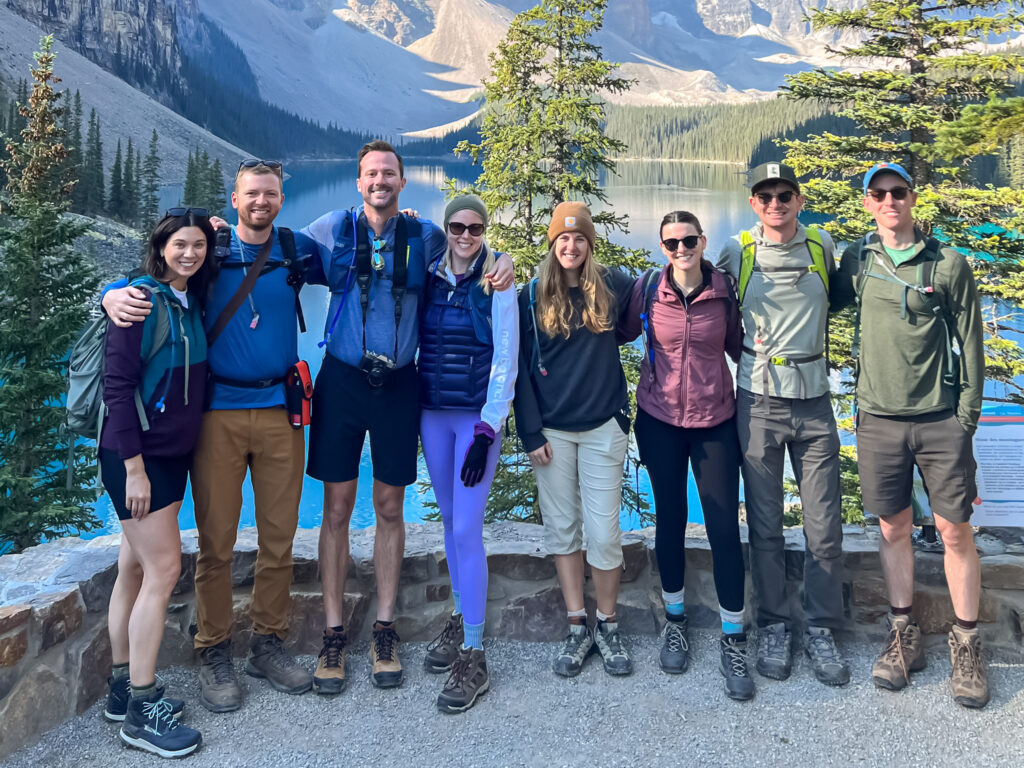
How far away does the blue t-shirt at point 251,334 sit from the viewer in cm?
298

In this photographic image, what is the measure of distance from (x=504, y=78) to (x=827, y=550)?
11.6m

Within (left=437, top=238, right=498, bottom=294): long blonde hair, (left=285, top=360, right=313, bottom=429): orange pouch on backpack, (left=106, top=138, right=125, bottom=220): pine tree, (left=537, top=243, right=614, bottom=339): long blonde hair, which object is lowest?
(left=285, top=360, right=313, bottom=429): orange pouch on backpack

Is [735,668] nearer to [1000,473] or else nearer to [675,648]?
[675,648]

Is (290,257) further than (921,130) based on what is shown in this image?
No

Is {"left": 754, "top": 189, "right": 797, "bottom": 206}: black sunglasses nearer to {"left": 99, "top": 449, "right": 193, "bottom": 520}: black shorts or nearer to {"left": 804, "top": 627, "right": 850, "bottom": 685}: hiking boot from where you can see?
{"left": 804, "top": 627, "right": 850, "bottom": 685}: hiking boot

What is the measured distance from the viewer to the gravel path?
2682 millimetres

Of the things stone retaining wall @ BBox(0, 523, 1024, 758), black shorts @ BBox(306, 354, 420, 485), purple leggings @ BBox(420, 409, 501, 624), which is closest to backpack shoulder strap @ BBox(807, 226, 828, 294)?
stone retaining wall @ BBox(0, 523, 1024, 758)

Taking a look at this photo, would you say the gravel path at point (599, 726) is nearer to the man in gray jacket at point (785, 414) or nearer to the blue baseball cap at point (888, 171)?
the man in gray jacket at point (785, 414)

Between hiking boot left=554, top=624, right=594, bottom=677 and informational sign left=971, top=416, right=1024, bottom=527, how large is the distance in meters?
1.82

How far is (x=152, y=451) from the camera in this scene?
8.89 ft

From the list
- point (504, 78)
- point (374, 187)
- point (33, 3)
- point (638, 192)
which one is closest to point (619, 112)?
point (638, 192)

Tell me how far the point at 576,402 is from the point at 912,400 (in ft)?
4.58

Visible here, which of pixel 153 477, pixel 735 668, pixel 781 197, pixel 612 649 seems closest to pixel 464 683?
pixel 612 649

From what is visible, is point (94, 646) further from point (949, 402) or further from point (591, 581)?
point (949, 402)
